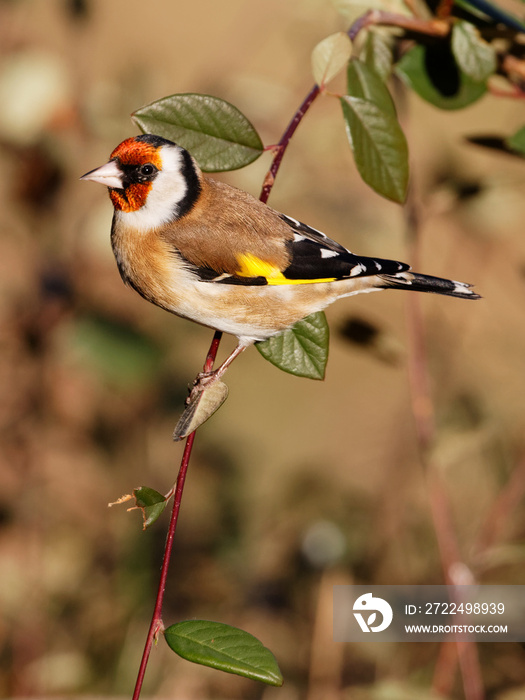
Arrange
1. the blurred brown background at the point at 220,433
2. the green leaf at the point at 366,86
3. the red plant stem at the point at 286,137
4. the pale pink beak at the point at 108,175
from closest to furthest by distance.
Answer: the red plant stem at the point at 286,137 → the green leaf at the point at 366,86 → the pale pink beak at the point at 108,175 → the blurred brown background at the point at 220,433

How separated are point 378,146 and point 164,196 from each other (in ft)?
1.86

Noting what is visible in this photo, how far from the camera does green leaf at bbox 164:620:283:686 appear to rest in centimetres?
98

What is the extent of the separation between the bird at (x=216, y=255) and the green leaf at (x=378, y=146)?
1.12 feet

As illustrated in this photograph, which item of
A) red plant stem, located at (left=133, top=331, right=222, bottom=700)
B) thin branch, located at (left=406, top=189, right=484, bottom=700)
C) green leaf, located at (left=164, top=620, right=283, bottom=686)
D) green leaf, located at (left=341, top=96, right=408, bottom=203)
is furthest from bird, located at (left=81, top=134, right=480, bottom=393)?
green leaf, located at (left=164, top=620, right=283, bottom=686)

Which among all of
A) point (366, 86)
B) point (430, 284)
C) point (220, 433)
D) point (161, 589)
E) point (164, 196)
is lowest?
point (220, 433)

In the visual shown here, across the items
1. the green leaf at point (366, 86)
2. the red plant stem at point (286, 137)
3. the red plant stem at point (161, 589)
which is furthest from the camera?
the green leaf at point (366, 86)

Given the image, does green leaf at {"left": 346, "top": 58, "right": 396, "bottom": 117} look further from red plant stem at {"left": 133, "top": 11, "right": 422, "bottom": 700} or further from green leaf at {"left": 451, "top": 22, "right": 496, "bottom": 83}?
green leaf at {"left": 451, "top": 22, "right": 496, "bottom": 83}

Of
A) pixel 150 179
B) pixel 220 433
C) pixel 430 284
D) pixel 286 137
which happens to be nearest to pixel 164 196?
pixel 150 179

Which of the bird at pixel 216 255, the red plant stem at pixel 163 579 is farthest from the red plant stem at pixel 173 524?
the bird at pixel 216 255

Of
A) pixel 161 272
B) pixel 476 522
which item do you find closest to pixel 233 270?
pixel 161 272

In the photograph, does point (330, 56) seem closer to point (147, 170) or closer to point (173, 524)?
point (147, 170)

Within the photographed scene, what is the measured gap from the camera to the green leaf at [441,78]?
5.02 feet

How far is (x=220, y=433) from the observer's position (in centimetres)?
400

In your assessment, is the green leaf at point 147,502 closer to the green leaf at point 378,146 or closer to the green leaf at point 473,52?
the green leaf at point 378,146
